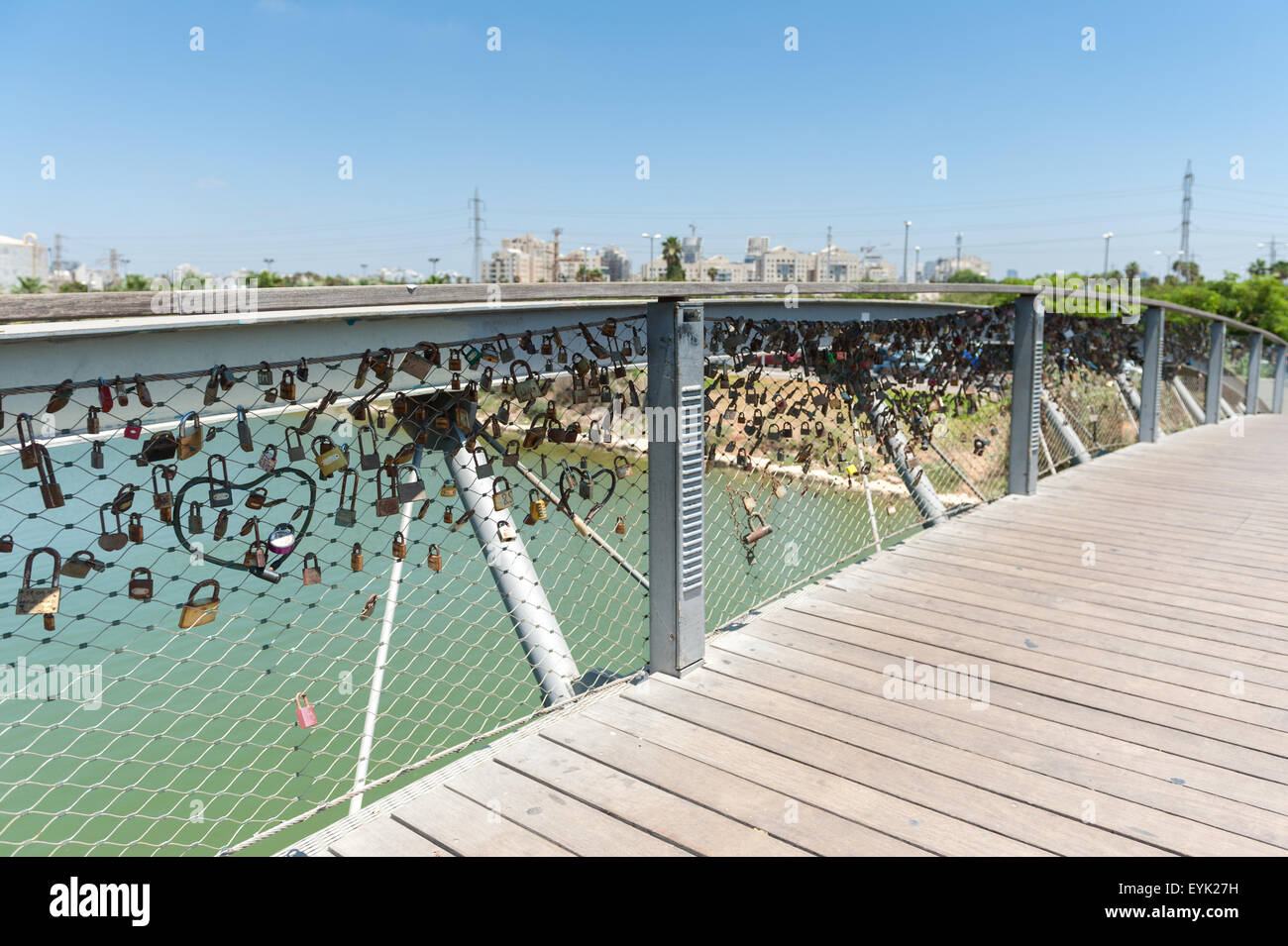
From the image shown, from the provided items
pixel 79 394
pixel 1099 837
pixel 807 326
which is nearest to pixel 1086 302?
pixel 807 326

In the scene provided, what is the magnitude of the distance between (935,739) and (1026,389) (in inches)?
115

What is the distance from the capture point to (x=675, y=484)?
223 centimetres

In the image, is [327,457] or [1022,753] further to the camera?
[1022,753]

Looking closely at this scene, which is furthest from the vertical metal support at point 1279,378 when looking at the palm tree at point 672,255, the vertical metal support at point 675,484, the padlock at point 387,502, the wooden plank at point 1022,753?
the palm tree at point 672,255

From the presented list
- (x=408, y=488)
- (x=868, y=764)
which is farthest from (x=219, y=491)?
(x=868, y=764)

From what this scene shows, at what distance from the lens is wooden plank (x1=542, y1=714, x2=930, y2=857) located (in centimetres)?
157

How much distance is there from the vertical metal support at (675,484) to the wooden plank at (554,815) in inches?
24.7

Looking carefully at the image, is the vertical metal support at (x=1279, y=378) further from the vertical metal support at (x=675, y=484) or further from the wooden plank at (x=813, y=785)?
the wooden plank at (x=813, y=785)

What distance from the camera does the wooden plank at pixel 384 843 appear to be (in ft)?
5.02

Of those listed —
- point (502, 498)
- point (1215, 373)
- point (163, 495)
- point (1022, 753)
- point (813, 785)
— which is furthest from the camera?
point (1215, 373)

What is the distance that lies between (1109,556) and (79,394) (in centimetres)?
340

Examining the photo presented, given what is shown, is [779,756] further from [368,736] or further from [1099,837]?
[368,736]

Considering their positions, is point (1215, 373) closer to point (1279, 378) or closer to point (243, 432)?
point (1279, 378)

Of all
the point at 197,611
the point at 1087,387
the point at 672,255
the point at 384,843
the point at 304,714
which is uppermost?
the point at 672,255
